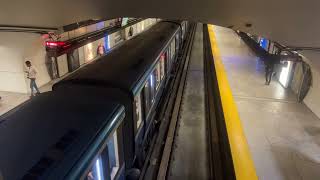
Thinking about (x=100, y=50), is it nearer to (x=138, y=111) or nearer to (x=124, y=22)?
(x=124, y=22)

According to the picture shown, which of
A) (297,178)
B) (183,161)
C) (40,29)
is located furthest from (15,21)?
(297,178)

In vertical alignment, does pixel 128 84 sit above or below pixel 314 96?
above

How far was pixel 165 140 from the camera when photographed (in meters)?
6.05

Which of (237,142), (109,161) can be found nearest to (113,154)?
(109,161)

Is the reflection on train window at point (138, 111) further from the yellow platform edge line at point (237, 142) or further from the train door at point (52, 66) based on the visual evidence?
the train door at point (52, 66)

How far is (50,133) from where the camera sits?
241 centimetres

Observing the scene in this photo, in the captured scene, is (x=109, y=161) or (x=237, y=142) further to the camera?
(x=237, y=142)

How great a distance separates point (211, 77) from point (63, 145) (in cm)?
1047

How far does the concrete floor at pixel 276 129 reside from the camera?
630 centimetres

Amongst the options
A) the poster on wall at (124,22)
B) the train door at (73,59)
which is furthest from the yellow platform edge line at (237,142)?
the poster on wall at (124,22)

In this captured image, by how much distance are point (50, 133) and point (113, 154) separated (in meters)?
0.88

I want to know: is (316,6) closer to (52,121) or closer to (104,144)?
(104,144)

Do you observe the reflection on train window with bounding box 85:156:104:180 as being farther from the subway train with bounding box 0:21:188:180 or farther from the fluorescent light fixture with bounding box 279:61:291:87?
the fluorescent light fixture with bounding box 279:61:291:87

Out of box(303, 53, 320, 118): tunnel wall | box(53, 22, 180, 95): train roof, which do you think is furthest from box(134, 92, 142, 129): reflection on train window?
box(303, 53, 320, 118): tunnel wall
